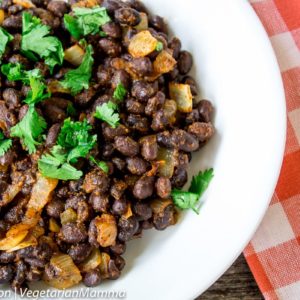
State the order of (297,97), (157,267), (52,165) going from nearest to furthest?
(52,165)
(157,267)
(297,97)

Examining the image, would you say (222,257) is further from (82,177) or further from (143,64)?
(143,64)

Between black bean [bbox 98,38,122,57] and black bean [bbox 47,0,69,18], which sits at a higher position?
black bean [bbox 47,0,69,18]

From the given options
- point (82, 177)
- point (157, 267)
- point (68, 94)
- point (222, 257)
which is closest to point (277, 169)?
point (222, 257)

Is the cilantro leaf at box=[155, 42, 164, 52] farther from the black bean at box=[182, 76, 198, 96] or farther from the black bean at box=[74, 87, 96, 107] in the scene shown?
the black bean at box=[74, 87, 96, 107]

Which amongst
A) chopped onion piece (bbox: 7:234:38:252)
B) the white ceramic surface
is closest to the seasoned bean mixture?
chopped onion piece (bbox: 7:234:38:252)

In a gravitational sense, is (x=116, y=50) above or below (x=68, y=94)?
above

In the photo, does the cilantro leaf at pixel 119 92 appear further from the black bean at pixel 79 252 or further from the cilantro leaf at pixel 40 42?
the black bean at pixel 79 252

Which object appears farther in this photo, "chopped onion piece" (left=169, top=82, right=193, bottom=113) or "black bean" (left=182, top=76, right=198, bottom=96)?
"black bean" (left=182, top=76, right=198, bottom=96)
